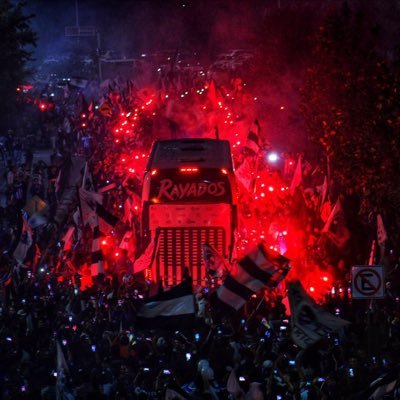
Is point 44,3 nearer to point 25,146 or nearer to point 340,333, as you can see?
point 25,146

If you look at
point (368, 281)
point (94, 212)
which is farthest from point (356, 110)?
point (94, 212)

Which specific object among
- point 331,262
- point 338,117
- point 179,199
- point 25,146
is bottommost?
point 25,146

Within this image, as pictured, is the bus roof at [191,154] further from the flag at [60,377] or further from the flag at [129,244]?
the flag at [60,377]

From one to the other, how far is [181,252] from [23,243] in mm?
3515

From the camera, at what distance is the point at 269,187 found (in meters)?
25.1

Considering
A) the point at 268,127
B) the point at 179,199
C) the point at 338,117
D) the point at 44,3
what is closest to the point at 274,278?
the point at 338,117

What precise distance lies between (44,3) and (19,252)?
69693 millimetres

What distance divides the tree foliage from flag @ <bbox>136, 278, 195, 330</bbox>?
5311 mm

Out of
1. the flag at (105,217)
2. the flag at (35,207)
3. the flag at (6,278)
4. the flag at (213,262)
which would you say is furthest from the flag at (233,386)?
the flag at (35,207)

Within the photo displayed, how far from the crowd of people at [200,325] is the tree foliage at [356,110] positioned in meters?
1.40

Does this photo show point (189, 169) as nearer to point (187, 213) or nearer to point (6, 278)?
point (187, 213)

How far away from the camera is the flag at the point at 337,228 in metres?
17.7

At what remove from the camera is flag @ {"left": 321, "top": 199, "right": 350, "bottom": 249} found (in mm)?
17688

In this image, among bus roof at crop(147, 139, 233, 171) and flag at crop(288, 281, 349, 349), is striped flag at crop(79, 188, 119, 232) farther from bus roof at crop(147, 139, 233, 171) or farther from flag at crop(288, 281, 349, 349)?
flag at crop(288, 281, 349, 349)
